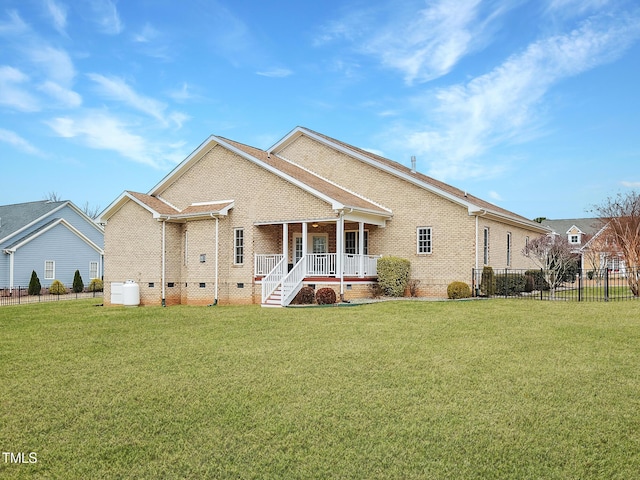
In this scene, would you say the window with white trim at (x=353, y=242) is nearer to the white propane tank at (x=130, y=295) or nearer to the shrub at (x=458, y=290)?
the shrub at (x=458, y=290)

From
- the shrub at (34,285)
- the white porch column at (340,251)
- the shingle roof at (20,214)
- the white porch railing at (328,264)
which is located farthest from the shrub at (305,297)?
the shingle roof at (20,214)

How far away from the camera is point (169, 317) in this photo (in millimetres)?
16516

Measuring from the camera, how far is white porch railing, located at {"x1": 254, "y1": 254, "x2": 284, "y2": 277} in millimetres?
21922

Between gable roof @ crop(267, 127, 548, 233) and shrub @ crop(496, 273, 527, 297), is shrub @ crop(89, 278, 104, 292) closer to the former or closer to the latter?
gable roof @ crop(267, 127, 548, 233)

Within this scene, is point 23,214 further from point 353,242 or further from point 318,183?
point 353,242

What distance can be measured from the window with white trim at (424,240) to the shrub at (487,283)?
2.38 metres

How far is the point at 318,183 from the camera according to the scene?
922 inches

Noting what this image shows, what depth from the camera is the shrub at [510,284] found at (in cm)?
2227

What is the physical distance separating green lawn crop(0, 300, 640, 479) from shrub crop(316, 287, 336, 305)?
6.66 m

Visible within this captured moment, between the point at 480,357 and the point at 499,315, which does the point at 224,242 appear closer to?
the point at 499,315

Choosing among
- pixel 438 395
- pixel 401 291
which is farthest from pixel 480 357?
pixel 401 291

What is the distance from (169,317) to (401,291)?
9668 mm

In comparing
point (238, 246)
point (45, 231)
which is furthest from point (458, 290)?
point (45, 231)

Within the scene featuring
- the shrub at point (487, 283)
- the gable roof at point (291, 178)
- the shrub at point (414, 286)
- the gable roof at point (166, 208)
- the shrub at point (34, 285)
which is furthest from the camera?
the shrub at point (34, 285)
